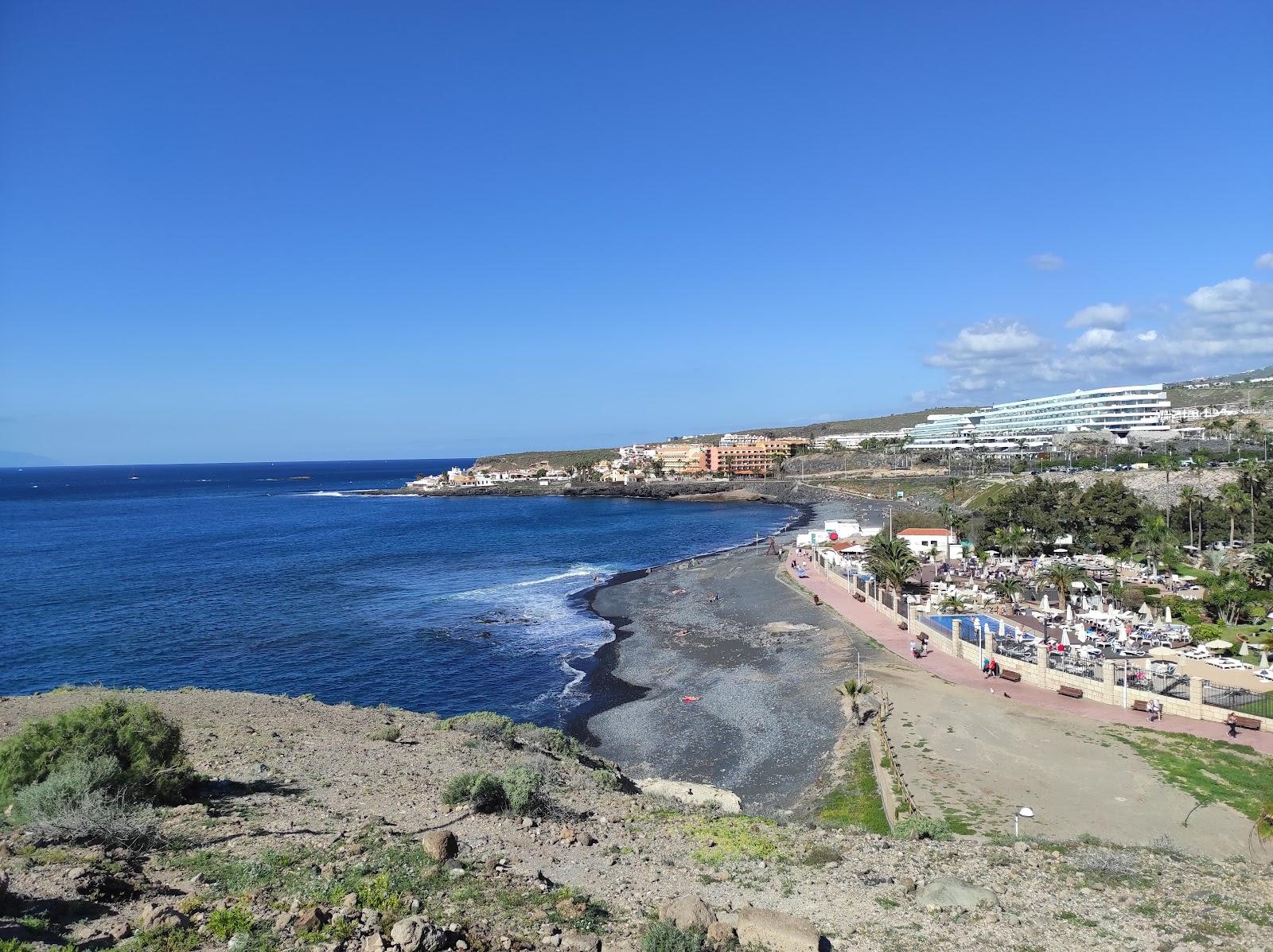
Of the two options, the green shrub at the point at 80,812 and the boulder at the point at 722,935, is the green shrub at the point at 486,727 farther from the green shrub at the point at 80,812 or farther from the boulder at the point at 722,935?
the boulder at the point at 722,935

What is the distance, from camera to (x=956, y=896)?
1091 centimetres

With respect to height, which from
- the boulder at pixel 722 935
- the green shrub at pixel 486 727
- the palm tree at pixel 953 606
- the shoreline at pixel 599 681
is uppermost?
the boulder at pixel 722 935

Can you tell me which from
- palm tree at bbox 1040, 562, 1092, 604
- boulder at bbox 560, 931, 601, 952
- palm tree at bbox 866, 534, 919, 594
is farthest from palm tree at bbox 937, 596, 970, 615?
boulder at bbox 560, 931, 601, 952

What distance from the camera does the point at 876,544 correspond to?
133 feet

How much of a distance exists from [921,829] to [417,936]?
10.5m

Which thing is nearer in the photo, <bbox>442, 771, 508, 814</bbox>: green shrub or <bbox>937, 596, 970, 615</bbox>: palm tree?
<bbox>442, 771, 508, 814</bbox>: green shrub

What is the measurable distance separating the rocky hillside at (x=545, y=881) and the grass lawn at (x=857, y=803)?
2183 millimetres

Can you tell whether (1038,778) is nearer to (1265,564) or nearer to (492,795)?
(492,795)

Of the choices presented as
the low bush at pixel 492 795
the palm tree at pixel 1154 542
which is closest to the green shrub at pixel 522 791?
the low bush at pixel 492 795

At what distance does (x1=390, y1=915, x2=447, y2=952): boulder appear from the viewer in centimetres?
801

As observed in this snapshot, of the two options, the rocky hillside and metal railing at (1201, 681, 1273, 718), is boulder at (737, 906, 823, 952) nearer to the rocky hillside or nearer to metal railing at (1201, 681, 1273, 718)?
the rocky hillside

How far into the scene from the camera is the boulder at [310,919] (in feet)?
27.3

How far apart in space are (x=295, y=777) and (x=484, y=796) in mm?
4696

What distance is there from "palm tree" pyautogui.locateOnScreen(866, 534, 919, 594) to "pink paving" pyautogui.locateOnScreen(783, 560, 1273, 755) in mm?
1935
